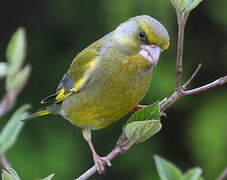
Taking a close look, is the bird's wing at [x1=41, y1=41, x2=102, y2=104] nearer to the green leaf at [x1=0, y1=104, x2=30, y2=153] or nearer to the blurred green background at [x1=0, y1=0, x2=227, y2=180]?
the green leaf at [x1=0, y1=104, x2=30, y2=153]

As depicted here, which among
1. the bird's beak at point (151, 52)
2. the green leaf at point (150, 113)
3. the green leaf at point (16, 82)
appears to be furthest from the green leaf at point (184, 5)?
the bird's beak at point (151, 52)

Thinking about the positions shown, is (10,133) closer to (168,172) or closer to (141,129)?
(141,129)

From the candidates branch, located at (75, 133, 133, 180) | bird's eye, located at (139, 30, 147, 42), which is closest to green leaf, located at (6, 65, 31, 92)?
branch, located at (75, 133, 133, 180)

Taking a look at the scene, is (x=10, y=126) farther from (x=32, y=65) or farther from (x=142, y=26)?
(x=32, y=65)

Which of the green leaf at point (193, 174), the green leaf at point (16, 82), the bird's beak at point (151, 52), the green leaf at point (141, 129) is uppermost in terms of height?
the green leaf at point (16, 82)

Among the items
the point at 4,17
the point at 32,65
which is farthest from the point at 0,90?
the point at 4,17

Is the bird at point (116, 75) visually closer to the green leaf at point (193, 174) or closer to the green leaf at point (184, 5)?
the green leaf at point (184, 5)

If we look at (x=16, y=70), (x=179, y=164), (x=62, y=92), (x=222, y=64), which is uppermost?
(x=16, y=70)
